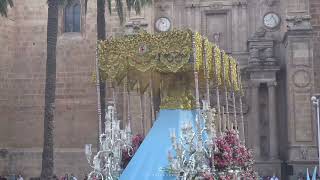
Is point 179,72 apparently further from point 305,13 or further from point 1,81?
point 1,81

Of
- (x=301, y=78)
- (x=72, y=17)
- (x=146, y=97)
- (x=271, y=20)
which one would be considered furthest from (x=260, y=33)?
(x=72, y=17)

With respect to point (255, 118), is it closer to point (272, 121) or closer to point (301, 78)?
point (272, 121)

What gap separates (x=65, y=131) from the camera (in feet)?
91.5

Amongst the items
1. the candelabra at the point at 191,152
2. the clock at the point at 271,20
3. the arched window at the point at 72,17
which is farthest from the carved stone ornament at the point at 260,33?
the candelabra at the point at 191,152

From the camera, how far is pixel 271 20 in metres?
26.1

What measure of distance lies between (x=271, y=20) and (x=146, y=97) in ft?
25.0

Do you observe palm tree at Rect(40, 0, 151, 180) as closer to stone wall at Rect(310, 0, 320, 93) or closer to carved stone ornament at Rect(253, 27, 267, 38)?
carved stone ornament at Rect(253, 27, 267, 38)

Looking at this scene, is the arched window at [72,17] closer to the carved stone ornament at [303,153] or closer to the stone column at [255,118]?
the stone column at [255,118]

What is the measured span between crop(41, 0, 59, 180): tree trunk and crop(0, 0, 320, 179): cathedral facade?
16.0 ft

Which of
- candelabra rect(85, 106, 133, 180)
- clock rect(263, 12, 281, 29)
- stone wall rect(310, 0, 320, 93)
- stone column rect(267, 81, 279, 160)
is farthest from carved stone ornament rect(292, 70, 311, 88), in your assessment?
candelabra rect(85, 106, 133, 180)

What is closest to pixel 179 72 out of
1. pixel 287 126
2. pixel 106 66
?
pixel 106 66

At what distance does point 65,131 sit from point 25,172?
9.05 feet

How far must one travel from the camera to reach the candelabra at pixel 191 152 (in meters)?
11.5

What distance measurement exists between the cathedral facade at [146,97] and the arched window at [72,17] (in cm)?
5
